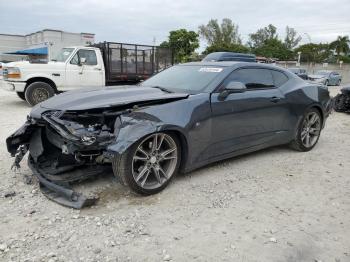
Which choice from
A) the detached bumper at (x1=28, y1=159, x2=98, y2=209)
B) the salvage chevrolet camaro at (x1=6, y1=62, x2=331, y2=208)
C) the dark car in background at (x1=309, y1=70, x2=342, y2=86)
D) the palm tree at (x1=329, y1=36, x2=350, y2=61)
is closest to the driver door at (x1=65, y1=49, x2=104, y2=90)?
the salvage chevrolet camaro at (x1=6, y1=62, x2=331, y2=208)

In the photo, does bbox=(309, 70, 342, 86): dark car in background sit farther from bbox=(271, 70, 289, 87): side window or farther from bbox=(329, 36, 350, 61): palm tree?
bbox=(329, 36, 350, 61): palm tree

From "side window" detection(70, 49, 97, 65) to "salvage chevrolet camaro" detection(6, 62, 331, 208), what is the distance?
665cm

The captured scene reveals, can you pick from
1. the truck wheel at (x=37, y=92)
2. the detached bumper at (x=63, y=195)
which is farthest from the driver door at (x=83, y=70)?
the detached bumper at (x=63, y=195)

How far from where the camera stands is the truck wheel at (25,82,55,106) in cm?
1038

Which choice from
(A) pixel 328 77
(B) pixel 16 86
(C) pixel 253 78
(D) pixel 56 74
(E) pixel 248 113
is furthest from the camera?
(A) pixel 328 77

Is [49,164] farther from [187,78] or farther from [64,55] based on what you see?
[64,55]

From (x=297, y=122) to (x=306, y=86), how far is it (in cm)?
69

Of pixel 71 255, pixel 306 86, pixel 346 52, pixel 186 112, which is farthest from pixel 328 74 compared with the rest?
pixel 346 52

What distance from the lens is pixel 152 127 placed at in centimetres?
376

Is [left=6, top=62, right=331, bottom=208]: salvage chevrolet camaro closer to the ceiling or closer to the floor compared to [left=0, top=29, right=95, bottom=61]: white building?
closer to the floor

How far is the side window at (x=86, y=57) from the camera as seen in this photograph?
11180 mm

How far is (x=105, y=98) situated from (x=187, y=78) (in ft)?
4.36

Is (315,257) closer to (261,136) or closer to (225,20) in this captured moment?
(261,136)

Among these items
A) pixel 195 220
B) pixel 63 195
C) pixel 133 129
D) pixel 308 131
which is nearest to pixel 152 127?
pixel 133 129
